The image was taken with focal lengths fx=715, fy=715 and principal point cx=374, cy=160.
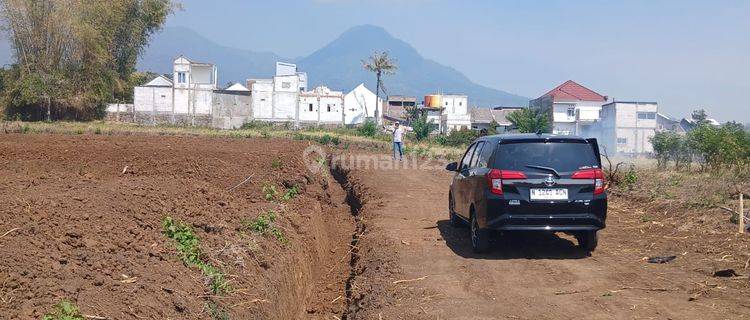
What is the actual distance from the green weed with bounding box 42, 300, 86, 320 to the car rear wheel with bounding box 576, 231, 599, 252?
24.5ft

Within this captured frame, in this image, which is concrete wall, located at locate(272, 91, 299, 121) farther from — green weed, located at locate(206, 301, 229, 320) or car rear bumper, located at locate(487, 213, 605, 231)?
green weed, located at locate(206, 301, 229, 320)

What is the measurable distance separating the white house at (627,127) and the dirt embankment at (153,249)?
29.6 meters

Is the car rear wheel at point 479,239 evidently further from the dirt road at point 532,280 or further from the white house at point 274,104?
the white house at point 274,104

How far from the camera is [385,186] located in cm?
1919

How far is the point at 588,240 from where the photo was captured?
10281 mm

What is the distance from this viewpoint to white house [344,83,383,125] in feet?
284

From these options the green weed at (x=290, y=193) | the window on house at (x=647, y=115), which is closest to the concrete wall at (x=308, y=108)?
the window on house at (x=647, y=115)

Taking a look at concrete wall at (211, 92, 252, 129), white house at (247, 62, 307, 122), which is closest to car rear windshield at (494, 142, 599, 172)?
concrete wall at (211, 92, 252, 129)

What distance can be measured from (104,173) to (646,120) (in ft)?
121

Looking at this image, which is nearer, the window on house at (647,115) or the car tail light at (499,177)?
the car tail light at (499,177)

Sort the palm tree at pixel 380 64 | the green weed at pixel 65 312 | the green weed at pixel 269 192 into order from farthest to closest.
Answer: the palm tree at pixel 380 64 < the green weed at pixel 269 192 < the green weed at pixel 65 312

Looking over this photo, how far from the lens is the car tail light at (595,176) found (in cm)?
956

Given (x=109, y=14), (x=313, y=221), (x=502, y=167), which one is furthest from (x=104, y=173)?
(x=109, y=14)

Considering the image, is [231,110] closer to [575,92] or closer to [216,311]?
[575,92]
